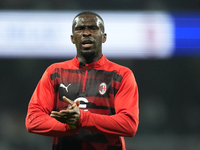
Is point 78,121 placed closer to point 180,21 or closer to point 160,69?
point 160,69

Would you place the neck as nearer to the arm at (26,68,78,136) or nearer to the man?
the man

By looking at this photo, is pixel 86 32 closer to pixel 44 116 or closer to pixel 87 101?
pixel 87 101

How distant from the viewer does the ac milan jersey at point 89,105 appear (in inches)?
47.9

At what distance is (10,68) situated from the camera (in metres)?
2.69

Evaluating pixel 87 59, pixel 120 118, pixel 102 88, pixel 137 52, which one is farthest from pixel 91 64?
pixel 137 52

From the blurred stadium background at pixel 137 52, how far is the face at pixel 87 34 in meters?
1.15

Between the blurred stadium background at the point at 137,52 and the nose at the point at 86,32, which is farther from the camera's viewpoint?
the blurred stadium background at the point at 137,52

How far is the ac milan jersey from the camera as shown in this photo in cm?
122

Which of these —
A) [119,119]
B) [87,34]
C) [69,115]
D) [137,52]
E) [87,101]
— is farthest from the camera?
[137,52]

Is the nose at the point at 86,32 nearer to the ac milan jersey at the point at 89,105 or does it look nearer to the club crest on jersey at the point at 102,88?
the ac milan jersey at the point at 89,105

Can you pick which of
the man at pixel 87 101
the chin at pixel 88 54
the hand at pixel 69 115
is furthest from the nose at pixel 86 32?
the hand at pixel 69 115

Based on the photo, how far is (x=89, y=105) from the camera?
1.33 metres

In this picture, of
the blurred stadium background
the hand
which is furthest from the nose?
the blurred stadium background

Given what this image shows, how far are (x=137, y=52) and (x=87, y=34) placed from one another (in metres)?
1.31
